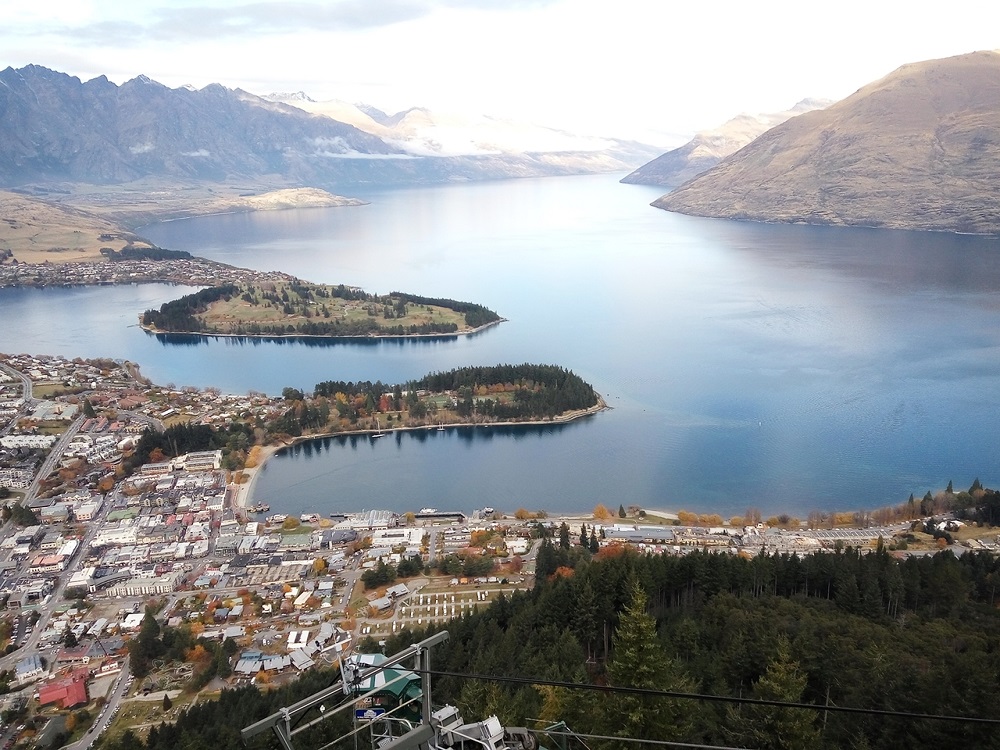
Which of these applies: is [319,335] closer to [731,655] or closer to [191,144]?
[731,655]

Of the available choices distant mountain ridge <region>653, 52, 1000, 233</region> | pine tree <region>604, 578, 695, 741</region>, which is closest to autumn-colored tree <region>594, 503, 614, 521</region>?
pine tree <region>604, 578, 695, 741</region>

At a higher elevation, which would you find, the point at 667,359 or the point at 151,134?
the point at 151,134

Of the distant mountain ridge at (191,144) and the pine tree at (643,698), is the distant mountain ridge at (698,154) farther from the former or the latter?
the pine tree at (643,698)

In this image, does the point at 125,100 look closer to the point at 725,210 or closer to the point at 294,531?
the point at 725,210

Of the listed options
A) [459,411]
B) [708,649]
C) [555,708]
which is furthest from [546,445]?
[555,708]

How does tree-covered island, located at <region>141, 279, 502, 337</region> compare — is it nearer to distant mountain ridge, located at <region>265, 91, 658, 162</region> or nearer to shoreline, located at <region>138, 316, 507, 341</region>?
shoreline, located at <region>138, 316, 507, 341</region>

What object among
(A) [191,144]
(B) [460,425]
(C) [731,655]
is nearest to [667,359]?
(B) [460,425]
